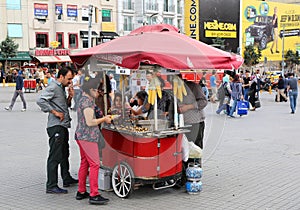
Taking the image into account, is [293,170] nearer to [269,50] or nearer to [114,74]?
[114,74]

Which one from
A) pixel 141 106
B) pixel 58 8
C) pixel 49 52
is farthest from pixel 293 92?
pixel 58 8

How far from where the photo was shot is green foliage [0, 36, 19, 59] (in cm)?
4069

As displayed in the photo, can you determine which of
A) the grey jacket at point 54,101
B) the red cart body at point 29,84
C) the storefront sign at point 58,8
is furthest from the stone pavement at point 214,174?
the storefront sign at point 58,8

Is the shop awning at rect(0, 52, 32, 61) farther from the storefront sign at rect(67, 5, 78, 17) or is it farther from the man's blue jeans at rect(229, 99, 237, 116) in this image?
the man's blue jeans at rect(229, 99, 237, 116)

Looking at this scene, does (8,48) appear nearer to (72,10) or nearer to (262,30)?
(72,10)

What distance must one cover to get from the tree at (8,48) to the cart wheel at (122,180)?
3733cm

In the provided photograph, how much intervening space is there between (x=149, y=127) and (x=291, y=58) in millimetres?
67139

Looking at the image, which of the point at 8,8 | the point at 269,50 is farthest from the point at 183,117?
the point at 269,50

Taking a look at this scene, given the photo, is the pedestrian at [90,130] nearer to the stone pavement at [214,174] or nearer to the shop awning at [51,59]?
the stone pavement at [214,174]

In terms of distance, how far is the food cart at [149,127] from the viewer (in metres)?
5.59

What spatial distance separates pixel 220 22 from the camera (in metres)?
63.2

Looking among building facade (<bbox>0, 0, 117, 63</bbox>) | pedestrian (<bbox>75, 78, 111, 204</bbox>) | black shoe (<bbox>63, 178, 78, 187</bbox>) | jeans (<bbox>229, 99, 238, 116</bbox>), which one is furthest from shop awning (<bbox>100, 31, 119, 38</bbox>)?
pedestrian (<bbox>75, 78, 111, 204</bbox>)

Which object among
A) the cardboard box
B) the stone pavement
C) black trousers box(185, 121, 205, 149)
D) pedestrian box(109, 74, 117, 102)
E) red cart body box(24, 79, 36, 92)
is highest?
pedestrian box(109, 74, 117, 102)

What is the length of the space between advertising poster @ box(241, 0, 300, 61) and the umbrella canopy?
2439 inches
